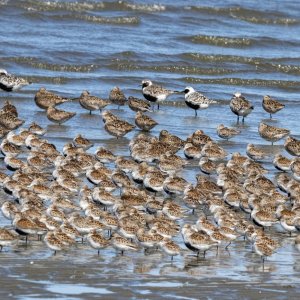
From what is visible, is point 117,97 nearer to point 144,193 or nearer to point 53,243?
point 144,193

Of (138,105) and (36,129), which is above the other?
(36,129)

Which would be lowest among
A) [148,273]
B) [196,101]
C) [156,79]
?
[156,79]

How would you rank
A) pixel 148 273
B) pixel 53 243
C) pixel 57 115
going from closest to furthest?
pixel 148 273
pixel 53 243
pixel 57 115

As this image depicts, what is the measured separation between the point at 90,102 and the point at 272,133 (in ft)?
14.3


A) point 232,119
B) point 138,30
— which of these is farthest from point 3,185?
point 138,30

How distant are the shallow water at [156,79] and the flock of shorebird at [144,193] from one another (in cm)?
22

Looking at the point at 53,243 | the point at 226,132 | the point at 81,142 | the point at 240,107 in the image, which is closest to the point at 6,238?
the point at 53,243

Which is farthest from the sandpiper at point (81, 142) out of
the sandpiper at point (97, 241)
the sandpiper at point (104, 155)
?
the sandpiper at point (97, 241)

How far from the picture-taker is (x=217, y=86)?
90.5ft

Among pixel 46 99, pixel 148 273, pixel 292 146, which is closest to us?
pixel 148 273

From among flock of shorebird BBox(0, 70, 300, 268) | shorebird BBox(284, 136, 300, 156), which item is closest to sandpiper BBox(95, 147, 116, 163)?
flock of shorebird BBox(0, 70, 300, 268)

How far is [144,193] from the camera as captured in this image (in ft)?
51.1

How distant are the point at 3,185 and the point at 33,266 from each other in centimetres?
347

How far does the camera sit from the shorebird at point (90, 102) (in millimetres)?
22703
